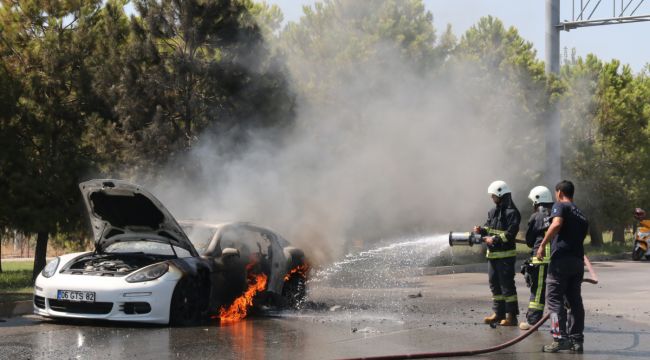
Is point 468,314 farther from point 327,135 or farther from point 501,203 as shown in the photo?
point 327,135

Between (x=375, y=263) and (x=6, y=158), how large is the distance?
9.93 metres

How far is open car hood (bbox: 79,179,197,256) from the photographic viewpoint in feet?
32.8

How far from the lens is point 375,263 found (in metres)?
23.1

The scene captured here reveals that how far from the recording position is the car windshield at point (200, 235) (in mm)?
10697

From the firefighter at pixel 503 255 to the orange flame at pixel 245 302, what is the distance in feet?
8.92

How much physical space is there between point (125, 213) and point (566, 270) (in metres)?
5.14

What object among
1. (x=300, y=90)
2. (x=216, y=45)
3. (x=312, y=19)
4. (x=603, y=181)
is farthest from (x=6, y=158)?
(x=603, y=181)

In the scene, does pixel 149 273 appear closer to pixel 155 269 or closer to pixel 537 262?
pixel 155 269

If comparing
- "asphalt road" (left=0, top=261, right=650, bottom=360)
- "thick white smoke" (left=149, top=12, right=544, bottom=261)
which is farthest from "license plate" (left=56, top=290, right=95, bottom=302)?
"thick white smoke" (left=149, top=12, right=544, bottom=261)

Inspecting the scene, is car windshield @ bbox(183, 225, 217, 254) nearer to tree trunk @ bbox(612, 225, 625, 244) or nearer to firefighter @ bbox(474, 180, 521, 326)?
firefighter @ bbox(474, 180, 521, 326)

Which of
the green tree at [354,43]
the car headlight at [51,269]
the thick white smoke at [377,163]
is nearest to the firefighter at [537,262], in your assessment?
the car headlight at [51,269]

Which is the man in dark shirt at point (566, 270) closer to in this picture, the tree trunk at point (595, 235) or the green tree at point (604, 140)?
the green tree at point (604, 140)

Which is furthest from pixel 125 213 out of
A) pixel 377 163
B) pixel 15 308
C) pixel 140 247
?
pixel 377 163

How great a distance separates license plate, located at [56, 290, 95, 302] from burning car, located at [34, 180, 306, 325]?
0.01 metres
